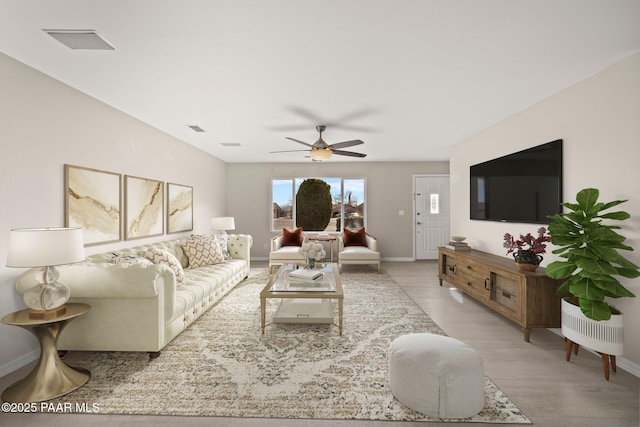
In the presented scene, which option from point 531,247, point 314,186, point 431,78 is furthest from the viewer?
point 314,186

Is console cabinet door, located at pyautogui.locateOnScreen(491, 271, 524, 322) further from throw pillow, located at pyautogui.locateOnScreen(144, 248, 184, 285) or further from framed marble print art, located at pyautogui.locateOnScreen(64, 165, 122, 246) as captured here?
framed marble print art, located at pyautogui.locateOnScreen(64, 165, 122, 246)

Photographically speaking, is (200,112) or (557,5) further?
(200,112)

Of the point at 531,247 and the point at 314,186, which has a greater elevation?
the point at 314,186

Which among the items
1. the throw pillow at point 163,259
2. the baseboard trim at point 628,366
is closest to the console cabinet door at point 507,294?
the baseboard trim at point 628,366

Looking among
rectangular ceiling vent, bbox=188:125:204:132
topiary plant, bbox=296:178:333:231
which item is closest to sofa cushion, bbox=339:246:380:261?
topiary plant, bbox=296:178:333:231

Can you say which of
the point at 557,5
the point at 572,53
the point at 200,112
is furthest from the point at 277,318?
the point at 572,53

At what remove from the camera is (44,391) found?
1.96 metres

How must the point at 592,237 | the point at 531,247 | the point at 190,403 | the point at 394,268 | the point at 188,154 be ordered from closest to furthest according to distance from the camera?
the point at 190,403 → the point at 592,237 → the point at 531,247 → the point at 188,154 → the point at 394,268

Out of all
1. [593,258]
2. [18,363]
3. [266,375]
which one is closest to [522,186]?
[593,258]

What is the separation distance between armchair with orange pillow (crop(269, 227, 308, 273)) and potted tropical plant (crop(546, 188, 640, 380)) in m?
3.85

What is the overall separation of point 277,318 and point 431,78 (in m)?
2.89

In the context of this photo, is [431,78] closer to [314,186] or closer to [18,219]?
[18,219]

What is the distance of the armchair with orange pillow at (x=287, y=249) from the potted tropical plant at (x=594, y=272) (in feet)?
12.6

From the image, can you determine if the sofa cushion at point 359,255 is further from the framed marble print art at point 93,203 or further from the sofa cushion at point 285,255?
the framed marble print art at point 93,203
